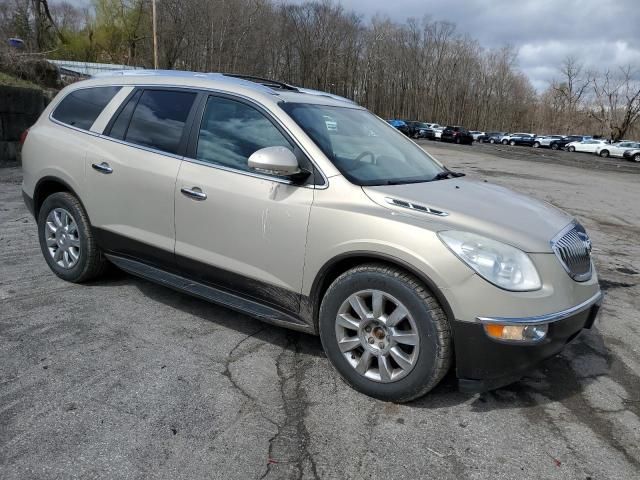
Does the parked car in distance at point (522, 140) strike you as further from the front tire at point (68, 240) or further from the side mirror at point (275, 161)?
the side mirror at point (275, 161)

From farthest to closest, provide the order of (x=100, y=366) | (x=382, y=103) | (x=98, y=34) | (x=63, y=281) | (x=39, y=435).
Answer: (x=382, y=103)
(x=98, y=34)
(x=63, y=281)
(x=100, y=366)
(x=39, y=435)

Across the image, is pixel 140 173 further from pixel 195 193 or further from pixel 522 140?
pixel 522 140

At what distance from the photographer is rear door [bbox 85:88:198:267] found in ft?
12.6

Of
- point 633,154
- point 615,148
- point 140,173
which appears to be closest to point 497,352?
point 140,173

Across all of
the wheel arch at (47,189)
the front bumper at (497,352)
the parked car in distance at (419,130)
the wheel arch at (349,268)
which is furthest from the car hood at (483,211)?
the parked car in distance at (419,130)

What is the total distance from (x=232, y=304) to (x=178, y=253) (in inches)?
23.5

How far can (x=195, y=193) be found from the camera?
3.62 m

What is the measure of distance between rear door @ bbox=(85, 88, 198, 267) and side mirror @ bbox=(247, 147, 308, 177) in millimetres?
886

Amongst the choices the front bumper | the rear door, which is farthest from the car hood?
the rear door

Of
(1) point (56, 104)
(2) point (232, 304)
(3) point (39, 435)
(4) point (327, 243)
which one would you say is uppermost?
(1) point (56, 104)

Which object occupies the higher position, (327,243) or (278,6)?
(278,6)

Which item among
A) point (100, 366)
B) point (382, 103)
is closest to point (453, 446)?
point (100, 366)

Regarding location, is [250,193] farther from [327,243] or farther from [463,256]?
[463,256]

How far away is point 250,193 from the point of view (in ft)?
11.1
